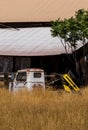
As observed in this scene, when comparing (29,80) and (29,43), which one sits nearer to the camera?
(29,80)

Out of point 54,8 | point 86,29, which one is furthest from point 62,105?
point 54,8

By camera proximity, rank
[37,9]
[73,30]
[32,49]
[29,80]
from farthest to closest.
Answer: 1. [37,9]
2. [32,49]
3. [73,30]
4. [29,80]

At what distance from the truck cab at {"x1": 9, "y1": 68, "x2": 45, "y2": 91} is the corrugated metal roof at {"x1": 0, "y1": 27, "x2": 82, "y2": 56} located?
414 cm

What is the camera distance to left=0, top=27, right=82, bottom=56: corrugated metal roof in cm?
2662

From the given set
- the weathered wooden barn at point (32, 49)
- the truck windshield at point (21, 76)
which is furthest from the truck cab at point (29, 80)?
the weathered wooden barn at point (32, 49)

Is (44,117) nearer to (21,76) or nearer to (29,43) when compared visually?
(21,76)

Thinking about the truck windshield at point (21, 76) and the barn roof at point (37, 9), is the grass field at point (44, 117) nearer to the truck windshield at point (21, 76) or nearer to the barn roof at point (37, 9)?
the truck windshield at point (21, 76)

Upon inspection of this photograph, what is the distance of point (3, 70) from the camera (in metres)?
31.5

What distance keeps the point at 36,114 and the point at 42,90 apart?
25.7ft

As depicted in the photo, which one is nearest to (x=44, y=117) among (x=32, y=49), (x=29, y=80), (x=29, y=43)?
(x=29, y=80)

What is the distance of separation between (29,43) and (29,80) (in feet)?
27.5

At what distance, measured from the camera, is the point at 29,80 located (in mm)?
21062

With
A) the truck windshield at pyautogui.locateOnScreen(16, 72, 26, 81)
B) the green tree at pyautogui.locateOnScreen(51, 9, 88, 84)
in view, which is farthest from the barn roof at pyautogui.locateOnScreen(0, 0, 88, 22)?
→ the truck windshield at pyautogui.locateOnScreen(16, 72, 26, 81)

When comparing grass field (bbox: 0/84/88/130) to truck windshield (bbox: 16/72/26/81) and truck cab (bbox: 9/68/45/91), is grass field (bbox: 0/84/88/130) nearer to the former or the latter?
truck cab (bbox: 9/68/45/91)
